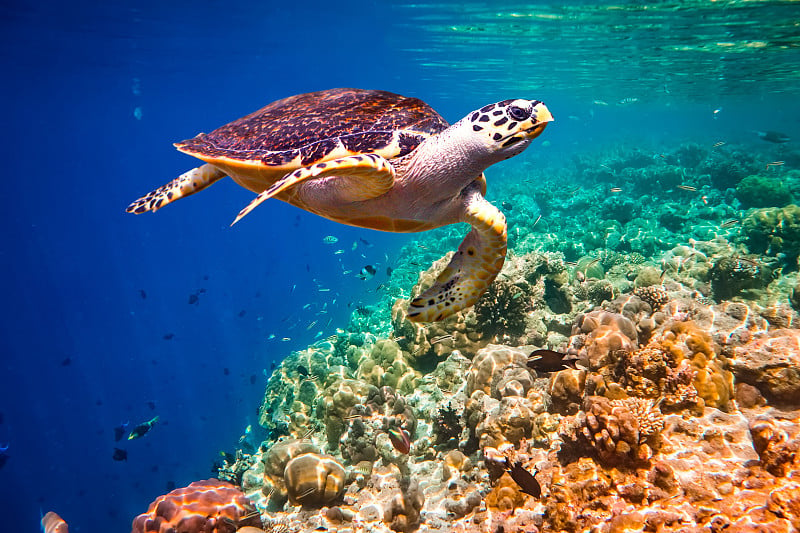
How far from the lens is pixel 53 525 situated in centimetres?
388

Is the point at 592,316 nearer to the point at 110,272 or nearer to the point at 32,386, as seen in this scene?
the point at 32,386

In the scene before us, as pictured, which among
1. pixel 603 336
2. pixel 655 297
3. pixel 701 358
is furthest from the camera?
pixel 655 297

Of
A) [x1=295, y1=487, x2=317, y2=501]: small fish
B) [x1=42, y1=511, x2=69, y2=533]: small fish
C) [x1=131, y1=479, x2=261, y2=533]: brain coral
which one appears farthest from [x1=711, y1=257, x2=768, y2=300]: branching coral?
[x1=42, y1=511, x2=69, y2=533]: small fish

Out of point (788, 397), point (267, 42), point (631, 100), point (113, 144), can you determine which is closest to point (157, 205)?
point (788, 397)

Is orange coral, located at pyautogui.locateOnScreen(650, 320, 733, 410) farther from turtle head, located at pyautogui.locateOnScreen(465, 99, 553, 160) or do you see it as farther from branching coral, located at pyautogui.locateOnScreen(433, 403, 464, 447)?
turtle head, located at pyautogui.locateOnScreen(465, 99, 553, 160)

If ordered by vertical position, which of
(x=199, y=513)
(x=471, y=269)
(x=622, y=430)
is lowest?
(x=199, y=513)

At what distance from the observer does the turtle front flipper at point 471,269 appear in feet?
9.70

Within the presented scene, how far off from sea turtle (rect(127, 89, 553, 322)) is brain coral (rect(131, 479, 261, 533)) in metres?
2.79

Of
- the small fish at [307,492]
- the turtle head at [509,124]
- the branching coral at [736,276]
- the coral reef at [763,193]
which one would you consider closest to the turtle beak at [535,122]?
the turtle head at [509,124]

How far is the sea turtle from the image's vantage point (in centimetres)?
271

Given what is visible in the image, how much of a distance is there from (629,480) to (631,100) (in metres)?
49.8

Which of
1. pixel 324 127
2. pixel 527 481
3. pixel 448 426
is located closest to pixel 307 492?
pixel 448 426

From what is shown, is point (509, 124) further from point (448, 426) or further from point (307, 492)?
point (307, 492)

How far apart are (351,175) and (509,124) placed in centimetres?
125
